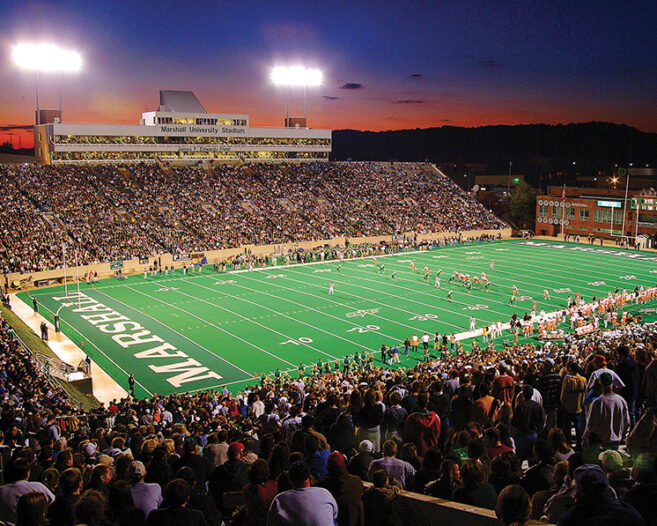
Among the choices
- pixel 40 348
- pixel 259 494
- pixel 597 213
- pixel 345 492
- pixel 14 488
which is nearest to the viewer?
pixel 345 492

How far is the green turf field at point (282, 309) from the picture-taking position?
80.1 ft

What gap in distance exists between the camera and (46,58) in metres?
48.5

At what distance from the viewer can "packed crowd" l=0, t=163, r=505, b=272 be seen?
4278cm

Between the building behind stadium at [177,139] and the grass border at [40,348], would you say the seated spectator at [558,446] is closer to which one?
the grass border at [40,348]

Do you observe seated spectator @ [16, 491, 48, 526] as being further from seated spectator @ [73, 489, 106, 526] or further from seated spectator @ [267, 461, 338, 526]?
seated spectator @ [267, 461, 338, 526]

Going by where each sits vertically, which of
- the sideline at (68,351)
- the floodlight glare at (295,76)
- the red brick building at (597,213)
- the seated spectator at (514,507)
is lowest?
the sideline at (68,351)

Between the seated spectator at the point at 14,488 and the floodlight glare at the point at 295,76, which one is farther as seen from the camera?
the floodlight glare at the point at 295,76

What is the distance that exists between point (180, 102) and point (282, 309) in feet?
130

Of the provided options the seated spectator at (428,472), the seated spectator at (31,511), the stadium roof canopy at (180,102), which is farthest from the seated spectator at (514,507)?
the stadium roof canopy at (180,102)

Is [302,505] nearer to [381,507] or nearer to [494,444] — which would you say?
[381,507]

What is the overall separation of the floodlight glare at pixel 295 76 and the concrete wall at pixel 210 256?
19663 mm

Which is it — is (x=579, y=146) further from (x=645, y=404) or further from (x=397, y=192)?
(x=645, y=404)

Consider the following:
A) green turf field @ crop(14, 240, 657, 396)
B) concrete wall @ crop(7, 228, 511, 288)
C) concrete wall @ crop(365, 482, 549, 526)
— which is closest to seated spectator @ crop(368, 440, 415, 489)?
concrete wall @ crop(365, 482, 549, 526)

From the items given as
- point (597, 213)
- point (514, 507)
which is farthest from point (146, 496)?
point (597, 213)
